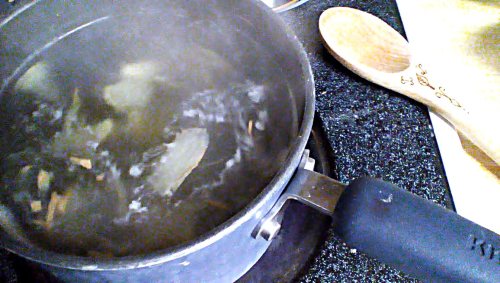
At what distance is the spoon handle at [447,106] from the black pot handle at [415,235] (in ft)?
0.99

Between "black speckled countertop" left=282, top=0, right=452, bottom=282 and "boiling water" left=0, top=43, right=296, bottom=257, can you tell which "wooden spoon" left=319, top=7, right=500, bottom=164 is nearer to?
"black speckled countertop" left=282, top=0, right=452, bottom=282

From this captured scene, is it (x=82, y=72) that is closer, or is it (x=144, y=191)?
(x=144, y=191)

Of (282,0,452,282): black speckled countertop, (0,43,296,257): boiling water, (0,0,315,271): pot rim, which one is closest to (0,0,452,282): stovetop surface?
(282,0,452,282): black speckled countertop

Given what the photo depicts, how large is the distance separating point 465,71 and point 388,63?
0.64 feet

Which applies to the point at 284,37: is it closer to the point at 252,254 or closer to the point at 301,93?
the point at 301,93

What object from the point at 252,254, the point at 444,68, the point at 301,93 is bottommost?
the point at 444,68

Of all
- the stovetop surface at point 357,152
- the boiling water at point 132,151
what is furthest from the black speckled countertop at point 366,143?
the boiling water at point 132,151

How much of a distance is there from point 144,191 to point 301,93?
253 mm

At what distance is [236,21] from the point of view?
2.32 ft

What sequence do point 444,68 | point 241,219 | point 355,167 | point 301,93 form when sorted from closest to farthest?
point 241,219 < point 301,93 < point 355,167 < point 444,68

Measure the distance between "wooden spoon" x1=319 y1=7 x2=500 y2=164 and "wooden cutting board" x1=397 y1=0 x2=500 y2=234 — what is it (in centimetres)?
3

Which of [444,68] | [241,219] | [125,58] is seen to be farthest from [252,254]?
[444,68]

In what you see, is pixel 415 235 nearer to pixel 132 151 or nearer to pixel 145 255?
pixel 145 255

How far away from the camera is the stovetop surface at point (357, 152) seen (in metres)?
0.61
